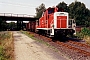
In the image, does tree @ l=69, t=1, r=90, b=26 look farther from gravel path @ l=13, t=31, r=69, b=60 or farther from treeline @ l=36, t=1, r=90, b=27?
gravel path @ l=13, t=31, r=69, b=60

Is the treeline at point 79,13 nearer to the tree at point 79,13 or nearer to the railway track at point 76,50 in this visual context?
the tree at point 79,13

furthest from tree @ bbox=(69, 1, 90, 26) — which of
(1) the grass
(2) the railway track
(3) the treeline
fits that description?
(1) the grass

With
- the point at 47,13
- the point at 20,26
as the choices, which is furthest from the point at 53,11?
the point at 20,26

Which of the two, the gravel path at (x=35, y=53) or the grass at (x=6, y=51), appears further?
the gravel path at (x=35, y=53)

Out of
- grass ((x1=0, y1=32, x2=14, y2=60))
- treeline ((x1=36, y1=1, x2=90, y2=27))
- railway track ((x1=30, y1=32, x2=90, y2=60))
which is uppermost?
treeline ((x1=36, y1=1, x2=90, y2=27))

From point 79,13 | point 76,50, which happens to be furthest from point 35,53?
point 79,13

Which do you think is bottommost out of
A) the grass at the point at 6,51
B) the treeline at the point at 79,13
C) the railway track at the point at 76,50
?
the railway track at the point at 76,50

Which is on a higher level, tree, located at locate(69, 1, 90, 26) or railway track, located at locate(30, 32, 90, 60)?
tree, located at locate(69, 1, 90, 26)

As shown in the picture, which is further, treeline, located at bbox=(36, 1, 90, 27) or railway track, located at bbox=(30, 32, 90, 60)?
treeline, located at bbox=(36, 1, 90, 27)

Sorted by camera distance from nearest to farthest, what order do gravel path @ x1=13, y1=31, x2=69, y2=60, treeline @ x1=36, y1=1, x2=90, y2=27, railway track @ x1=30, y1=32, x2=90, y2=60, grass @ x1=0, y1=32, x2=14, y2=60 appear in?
grass @ x1=0, y1=32, x2=14, y2=60 → gravel path @ x1=13, y1=31, x2=69, y2=60 → railway track @ x1=30, y1=32, x2=90, y2=60 → treeline @ x1=36, y1=1, x2=90, y2=27

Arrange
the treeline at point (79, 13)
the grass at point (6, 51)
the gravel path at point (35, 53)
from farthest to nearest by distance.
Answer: the treeline at point (79, 13) → the gravel path at point (35, 53) → the grass at point (6, 51)

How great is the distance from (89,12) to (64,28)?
66.0 meters

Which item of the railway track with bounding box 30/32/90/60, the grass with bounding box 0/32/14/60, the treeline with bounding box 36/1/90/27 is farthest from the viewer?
the treeline with bounding box 36/1/90/27

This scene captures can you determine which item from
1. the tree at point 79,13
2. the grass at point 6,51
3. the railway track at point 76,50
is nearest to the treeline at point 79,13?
the tree at point 79,13
